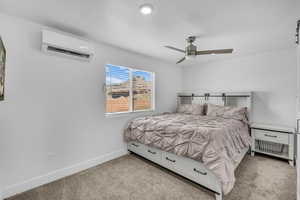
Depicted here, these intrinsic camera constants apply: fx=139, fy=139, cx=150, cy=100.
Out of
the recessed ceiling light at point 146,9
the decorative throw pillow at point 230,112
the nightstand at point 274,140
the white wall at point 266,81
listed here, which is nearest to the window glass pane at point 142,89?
the decorative throw pillow at point 230,112

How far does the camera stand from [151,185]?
1996 mm

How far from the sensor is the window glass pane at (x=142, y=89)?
3389 mm

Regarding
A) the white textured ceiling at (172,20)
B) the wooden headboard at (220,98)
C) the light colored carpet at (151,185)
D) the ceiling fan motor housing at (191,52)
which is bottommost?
the light colored carpet at (151,185)

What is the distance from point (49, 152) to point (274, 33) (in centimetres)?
394

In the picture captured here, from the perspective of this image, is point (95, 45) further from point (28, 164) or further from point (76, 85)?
point (28, 164)

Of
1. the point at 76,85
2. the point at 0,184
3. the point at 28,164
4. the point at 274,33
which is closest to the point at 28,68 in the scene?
the point at 76,85

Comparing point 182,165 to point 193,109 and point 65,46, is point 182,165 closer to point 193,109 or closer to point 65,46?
point 193,109

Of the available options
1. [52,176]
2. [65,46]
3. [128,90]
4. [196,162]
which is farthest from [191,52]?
[52,176]

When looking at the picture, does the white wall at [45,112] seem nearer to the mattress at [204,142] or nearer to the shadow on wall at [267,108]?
the mattress at [204,142]

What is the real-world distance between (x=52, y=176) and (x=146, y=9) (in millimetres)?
2644

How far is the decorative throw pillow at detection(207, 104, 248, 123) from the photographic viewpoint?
2.98 m

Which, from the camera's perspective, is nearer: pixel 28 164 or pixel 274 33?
pixel 28 164

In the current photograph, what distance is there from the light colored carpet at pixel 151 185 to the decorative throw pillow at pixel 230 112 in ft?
3.09

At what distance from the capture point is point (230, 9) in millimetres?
1618
